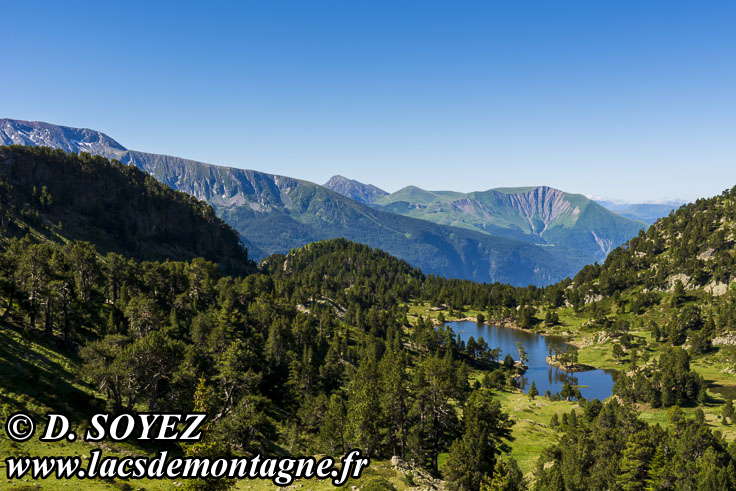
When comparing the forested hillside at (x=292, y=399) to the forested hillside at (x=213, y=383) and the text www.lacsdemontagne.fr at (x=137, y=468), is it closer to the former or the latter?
the forested hillside at (x=213, y=383)

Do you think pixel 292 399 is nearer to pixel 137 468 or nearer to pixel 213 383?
pixel 213 383

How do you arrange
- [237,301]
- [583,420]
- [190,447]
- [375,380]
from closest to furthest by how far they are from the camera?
[190,447] < [375,380] < [583,420] < [237,301]

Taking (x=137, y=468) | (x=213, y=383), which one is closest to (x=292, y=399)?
(x=213, y=383)

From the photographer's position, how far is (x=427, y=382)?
70875 millimetres

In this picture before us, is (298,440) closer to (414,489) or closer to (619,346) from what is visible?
(414,489)

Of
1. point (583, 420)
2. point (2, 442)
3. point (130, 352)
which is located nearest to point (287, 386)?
point (130, 352)

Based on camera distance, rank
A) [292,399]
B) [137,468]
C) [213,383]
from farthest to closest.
Result: [292,399]
[213,383]
[137,468]

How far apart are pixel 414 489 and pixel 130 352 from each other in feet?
146

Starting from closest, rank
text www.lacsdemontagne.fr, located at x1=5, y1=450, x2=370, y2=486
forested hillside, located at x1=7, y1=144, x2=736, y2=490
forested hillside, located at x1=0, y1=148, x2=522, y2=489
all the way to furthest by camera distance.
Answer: text www.lacsdemontagne.fr, located at x1=5, y1=450, x2=370, y2=486
forested hillside, located at x1=0, y1=148, x2=522, y2=489
forested hillside, located at x1=7, y1=144, x2=736, y2=490

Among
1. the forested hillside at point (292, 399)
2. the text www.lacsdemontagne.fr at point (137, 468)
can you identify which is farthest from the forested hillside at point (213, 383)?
the text www.lacsdemontagne.fr at point (137, 468)

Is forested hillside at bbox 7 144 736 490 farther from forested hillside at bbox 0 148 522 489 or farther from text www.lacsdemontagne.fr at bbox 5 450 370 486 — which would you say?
text www.lacsdemontagne.fr at bbox 5 450 370 486

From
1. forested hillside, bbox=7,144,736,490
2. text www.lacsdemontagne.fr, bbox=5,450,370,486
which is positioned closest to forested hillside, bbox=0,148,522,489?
forested hillside, bbox=7,144,736,490

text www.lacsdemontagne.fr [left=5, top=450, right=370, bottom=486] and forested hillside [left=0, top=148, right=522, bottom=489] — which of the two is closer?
text www.lacsdemontagne.fr [left=5, top=450, right=370, bottom=486]

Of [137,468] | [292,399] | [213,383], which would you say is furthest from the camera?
[292,399]
